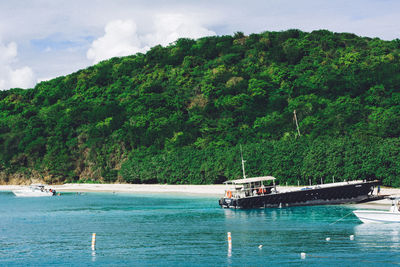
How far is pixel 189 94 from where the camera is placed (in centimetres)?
11781

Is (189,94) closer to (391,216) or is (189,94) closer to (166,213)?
(166,213)

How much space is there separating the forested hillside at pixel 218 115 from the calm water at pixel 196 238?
1950 centimetres

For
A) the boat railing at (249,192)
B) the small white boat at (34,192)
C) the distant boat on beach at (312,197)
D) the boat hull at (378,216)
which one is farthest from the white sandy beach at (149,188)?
the boat hull at (378,216)

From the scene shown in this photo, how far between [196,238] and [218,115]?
73235mm

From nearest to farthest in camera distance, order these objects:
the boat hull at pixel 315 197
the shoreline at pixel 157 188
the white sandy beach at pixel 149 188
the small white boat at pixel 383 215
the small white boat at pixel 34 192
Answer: the small white boat at pixel 383 215 < the boat hull at pixel 315 197 < the shoreline at pixel 157 188 < the white sandy beach at pixel 149 188 < the small white boat at pixel 34 192

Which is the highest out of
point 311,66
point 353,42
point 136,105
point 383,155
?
point 353,42

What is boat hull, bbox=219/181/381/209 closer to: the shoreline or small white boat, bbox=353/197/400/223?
the shoreline

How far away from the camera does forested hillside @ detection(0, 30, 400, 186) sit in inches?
2724

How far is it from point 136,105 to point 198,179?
36.5m

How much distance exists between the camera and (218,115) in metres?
107

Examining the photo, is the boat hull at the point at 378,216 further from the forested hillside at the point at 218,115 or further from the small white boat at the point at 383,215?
the forested hillside at the point at 218,115

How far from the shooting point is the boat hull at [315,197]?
161 ft

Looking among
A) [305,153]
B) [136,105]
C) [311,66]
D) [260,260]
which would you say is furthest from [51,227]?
[311,66]

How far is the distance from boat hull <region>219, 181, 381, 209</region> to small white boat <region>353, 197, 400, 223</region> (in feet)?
36.8
